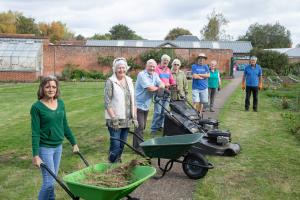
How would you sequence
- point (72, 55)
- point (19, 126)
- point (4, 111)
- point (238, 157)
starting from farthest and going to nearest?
point (72, 55)
point (4, 111)
point (19, 126)
point (238, 157)

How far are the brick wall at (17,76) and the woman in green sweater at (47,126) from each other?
26.7 m

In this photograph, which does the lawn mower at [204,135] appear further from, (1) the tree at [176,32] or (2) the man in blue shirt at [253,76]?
(1) the tree at [176,32]

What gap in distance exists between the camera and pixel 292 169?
6715 mm

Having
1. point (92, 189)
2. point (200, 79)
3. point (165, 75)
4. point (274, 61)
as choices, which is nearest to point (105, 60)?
point (274, 61)

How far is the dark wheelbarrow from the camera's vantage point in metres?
5.44

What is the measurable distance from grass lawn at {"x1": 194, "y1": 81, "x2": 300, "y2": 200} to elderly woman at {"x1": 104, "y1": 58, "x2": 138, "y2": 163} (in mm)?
1275

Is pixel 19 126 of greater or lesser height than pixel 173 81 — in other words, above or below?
below

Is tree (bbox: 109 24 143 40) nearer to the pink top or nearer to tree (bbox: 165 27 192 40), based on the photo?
tree (bbox: 165 27 192 40)

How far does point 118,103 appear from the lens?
5953 millimetres

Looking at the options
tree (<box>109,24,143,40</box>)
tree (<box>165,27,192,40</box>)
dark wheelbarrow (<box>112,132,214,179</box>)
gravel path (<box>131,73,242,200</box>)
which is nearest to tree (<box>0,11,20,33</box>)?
tree (<box>109,24,143,40</box>)

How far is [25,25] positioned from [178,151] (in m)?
70.3

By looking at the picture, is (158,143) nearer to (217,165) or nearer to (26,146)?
(217,165)

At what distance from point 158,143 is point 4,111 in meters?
9.14

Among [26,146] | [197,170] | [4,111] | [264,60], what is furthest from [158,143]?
[264,60]
